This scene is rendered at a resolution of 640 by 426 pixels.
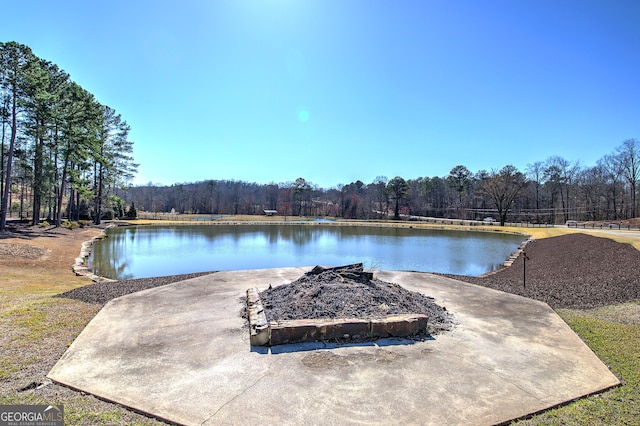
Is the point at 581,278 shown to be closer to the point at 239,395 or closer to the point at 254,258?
the point at 239,395

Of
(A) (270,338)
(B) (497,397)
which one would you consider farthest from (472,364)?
(A) (270,338)

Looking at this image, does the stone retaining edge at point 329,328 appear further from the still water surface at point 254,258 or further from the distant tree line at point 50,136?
the distant tree line at point 50,136

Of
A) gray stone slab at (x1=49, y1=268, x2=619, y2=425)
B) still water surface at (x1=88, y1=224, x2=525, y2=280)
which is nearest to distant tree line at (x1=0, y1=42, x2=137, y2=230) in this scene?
still water surface at (x1=88, y1=224, x2=525, y2=280)

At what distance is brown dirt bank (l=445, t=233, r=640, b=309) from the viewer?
8.34 metres

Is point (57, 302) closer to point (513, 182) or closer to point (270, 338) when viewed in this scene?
point (270, 338)

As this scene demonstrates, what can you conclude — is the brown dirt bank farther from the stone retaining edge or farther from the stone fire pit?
the stone retaining edge

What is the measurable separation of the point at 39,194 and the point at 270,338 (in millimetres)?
27978

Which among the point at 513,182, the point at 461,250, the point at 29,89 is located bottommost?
the point at 461,250

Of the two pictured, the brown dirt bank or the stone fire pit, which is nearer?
the stone fire pit

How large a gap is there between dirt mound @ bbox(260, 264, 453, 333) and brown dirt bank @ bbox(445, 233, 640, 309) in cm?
384

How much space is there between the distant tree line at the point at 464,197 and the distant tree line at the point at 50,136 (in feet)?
62.5

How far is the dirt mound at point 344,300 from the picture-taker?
583cm

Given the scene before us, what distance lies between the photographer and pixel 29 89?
68.6 feet

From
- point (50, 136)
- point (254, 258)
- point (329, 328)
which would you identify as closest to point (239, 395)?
point (329, 328)
